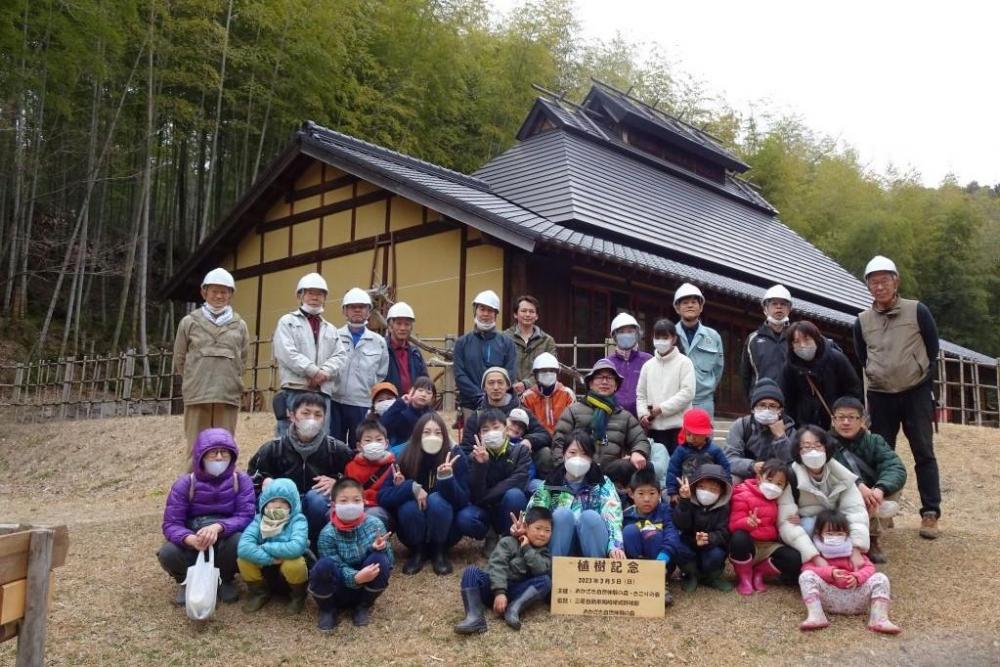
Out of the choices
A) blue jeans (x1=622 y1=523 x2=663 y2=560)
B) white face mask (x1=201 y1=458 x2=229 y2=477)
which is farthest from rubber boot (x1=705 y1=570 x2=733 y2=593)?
white face mask (x1=201 y1=458 x2=229 y2=477)

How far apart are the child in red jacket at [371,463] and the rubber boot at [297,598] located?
53 cm

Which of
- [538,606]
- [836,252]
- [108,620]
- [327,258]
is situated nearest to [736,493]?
[538,606]

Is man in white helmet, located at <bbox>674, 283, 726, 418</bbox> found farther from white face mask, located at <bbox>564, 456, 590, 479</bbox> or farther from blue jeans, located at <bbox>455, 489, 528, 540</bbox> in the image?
blue jeans, located at <bbox>455, 489, 528, 540</bbox>

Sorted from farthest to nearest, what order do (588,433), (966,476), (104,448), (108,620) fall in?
1. (104,448)
2. (966,476)
3. (588,433)
4. (108,620)

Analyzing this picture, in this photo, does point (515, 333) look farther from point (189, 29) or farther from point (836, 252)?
point (836, 252)

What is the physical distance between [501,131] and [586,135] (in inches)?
136

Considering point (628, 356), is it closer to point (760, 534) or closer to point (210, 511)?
point (760, 534)

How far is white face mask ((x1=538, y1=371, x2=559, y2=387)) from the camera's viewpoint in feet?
16.0

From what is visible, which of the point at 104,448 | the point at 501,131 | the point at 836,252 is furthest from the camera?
the point at 836,252

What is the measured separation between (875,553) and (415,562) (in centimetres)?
269

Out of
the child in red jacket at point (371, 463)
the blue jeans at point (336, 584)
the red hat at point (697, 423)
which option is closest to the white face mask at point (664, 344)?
the red hat at point (697, 423)

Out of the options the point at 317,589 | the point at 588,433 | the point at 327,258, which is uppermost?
the point at 327,258

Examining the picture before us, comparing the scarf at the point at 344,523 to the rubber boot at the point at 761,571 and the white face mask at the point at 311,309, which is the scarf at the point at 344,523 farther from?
the rubber boot at the point at 761,571

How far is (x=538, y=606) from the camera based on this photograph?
12.6 ft
